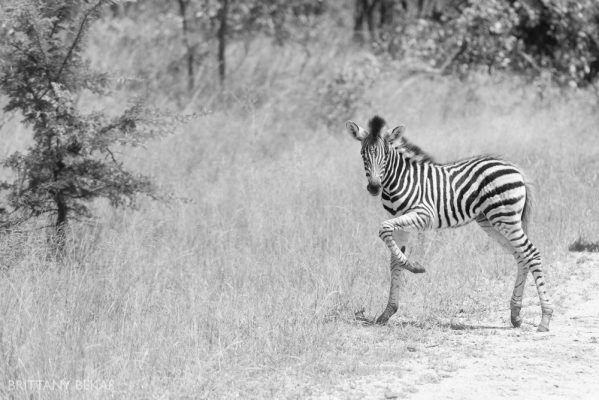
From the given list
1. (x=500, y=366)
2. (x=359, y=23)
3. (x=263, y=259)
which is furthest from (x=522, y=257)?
(x=359, y=23)

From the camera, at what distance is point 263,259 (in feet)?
29.0

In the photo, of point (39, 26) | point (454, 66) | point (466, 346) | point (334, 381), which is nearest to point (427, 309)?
point (466, 346)

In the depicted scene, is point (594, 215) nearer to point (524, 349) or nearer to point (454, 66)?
point (524, 349)

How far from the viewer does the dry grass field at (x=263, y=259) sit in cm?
593

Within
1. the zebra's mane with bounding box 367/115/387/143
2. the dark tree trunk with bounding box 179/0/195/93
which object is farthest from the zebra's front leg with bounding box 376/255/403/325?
the dark tree trunk with bounding box 179/0/195/93

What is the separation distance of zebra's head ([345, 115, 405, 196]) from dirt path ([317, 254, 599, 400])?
1.34 meters

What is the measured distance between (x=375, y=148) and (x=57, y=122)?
3.17 m

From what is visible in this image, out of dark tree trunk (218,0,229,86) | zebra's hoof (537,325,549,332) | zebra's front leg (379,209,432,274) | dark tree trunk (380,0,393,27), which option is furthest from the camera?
dark tree trunk (380,0,393,27)

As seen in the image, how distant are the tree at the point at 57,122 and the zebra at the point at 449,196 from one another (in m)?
2.51

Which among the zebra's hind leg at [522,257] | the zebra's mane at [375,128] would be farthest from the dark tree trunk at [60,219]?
the zebra's hind leg at [522,257]

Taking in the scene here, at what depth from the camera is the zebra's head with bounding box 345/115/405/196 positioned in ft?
24.0

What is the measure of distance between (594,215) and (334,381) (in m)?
5.72

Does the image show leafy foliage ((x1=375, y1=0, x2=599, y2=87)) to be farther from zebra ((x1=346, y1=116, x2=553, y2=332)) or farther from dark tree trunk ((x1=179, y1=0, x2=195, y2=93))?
zebra ((x1=346, y1=116, x2=553, y2=332))

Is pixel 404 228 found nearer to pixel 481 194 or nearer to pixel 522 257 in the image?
pixel 481 194
